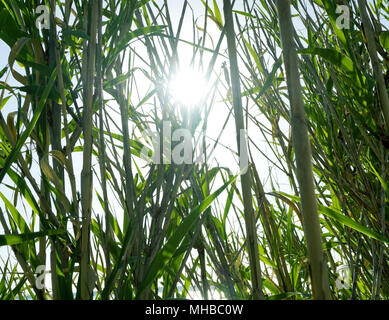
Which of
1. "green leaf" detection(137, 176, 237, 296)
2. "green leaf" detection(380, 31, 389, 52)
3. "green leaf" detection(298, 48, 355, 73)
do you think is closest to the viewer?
"green leaf" detection(137, 176, 237, 296)

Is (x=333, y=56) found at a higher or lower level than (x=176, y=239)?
higher

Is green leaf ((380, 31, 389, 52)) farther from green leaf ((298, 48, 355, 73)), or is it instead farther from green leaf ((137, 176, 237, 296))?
green leaf ((137, 176, 237, 296))

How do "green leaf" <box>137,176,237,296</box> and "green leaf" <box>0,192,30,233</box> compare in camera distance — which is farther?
"green leaf" <box>0,192,30,233</box>

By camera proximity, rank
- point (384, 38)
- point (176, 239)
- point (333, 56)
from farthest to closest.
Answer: point (384, 38) → point (333, 56) → point (176, 239)

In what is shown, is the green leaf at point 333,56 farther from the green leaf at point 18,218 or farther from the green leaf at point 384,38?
the green leaf at point 18,218

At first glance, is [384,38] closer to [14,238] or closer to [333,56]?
[333,56]

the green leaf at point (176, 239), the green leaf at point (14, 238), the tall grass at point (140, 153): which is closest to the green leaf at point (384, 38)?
the tall grass at point (140, 153)

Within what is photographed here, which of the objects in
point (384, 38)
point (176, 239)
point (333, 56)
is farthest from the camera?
point (384, 38)

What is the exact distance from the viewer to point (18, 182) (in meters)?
0.48

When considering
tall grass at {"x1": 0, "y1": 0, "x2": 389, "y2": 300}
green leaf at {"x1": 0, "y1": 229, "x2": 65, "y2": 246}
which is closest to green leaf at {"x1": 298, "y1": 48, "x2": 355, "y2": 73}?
tall grass at {"x1": 0, "y1": 0, "x2": 389, "y2": 300}

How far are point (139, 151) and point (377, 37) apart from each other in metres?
0.44

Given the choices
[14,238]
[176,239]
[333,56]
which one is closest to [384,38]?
[333,56]

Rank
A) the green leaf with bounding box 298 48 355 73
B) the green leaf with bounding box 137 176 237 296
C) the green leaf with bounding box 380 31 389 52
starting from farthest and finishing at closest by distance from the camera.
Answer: the green leaf with bounding box 380 31 389 52 → the green leaf with bounding box 298 48 355 73 → the green leaf with bounding box 137 176 237 296
